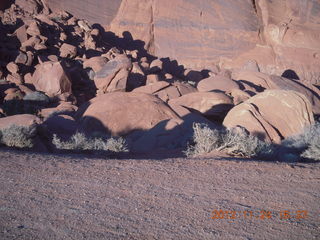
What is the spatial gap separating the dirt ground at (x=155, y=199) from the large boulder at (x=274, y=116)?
2.78m

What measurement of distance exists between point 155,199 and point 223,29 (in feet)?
74.2

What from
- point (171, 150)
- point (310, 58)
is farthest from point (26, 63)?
point (310, 58)

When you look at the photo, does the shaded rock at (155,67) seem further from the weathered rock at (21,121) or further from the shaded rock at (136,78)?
the weathered rock at (21,121)

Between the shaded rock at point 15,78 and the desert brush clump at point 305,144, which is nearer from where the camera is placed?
the desert brush clump at point 305,144

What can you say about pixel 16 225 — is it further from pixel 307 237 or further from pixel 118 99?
pixel 118 99

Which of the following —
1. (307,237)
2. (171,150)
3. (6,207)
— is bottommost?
(171,150)

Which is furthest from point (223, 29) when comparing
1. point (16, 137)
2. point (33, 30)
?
point (16, 137)

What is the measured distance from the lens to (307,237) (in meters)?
2.84

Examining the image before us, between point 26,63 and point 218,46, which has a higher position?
point 218,46

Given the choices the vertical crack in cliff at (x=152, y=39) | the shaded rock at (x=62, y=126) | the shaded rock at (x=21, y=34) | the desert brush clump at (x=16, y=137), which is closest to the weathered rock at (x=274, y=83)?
the vertical crack in cliff at (x=152, y=39)

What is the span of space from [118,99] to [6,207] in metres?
7.10

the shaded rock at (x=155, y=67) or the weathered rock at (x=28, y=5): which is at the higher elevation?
the weathered rock at (x=28, y=5)

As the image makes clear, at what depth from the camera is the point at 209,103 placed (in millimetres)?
11578

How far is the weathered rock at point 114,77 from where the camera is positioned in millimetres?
15933
